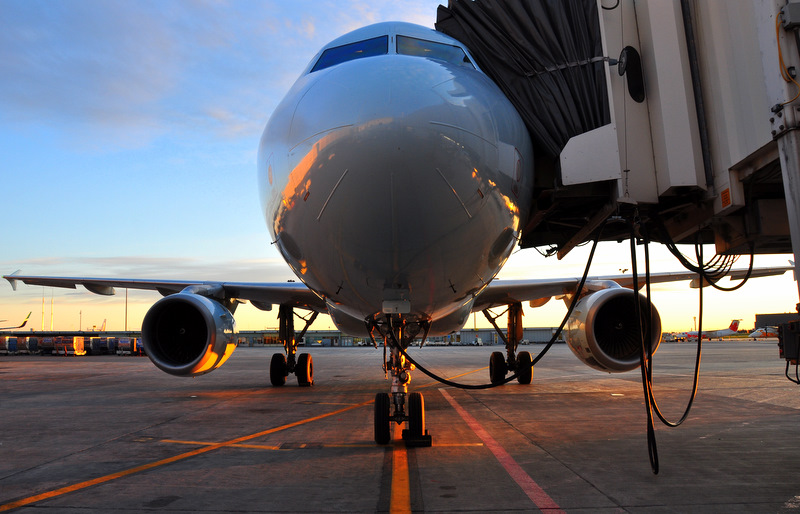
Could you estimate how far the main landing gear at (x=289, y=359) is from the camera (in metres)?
12.3

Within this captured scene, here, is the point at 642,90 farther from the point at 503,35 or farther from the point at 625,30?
the point at 503,35

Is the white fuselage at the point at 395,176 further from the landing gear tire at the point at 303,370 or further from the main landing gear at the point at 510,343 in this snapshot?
the landing gear tire at the point at 303,370

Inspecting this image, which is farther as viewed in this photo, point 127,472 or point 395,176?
point 127,472

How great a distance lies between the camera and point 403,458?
194 inches

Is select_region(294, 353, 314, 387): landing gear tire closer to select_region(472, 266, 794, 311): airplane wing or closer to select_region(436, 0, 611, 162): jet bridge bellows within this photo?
select_region(472, 266, 794, 311): airplane wing

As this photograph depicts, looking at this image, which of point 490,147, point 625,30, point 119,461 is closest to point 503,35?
point 625,30

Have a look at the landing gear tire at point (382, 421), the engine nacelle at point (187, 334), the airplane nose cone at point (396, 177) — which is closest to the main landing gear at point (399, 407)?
the landing gear tire at point (382, 421)

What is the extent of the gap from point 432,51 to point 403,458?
3.65 meters

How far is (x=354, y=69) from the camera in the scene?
13.2 ft

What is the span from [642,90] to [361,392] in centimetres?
883

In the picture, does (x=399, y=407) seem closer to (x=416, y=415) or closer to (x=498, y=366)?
(x=416, y=415)

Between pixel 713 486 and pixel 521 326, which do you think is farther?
pixel 521 326

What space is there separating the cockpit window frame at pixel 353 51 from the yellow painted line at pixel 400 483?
135 inches

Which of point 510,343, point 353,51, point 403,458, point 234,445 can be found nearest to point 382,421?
point 403,458
